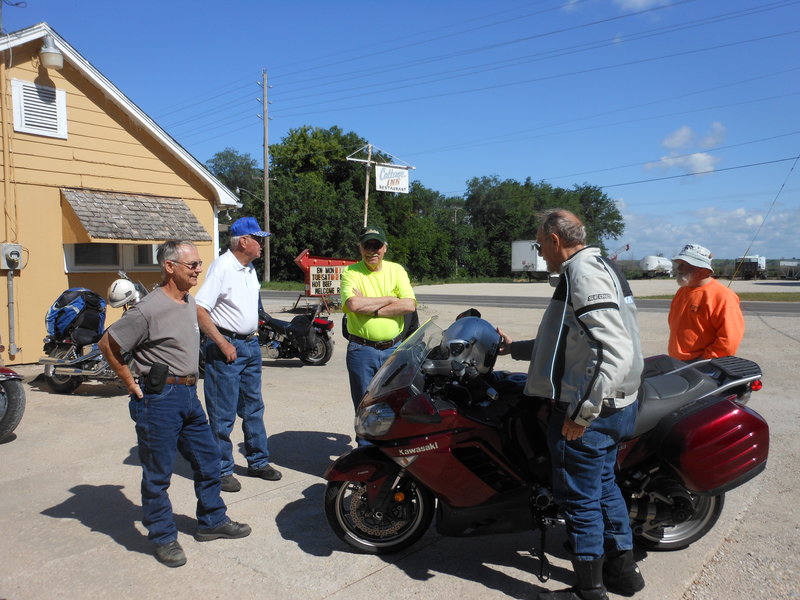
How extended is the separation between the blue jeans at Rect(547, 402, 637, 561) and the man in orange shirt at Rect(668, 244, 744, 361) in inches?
71.8

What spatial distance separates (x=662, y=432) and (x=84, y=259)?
32.6ft

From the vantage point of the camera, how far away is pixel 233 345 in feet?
16.0

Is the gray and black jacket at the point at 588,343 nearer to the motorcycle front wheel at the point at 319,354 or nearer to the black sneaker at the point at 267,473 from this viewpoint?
the black sneaker at the point at 267,473

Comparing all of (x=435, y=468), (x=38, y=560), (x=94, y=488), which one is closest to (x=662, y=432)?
(x=435, y=468)

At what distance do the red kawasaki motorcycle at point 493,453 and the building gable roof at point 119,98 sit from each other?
30.2ft

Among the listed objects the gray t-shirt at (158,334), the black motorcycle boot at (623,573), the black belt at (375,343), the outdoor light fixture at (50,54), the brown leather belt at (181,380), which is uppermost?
the outdoor light fixture at (50,54)

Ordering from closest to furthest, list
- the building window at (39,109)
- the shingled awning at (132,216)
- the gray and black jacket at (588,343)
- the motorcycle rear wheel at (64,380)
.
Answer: the gray and black jacket at (588,343)
the motorcycle rear wheel at (64,380)
the building window at (39,109)
the shingled awning at (132,216)

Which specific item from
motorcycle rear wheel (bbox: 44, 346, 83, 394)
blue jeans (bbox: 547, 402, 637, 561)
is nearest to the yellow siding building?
motorcycle rear wheel (bbox: 44, 346, 83, 394)

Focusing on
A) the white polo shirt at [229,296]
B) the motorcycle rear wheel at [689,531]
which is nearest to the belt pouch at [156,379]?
the white polo shirt at [229,296]

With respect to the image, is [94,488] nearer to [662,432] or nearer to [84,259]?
[662,432]

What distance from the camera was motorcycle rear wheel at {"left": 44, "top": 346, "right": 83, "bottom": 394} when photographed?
27.4 ft

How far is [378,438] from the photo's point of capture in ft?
12.2

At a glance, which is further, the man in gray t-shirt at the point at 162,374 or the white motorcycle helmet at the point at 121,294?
the white motorcycle helmet at the point at 121,294

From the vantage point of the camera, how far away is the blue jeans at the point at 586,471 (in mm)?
3139
